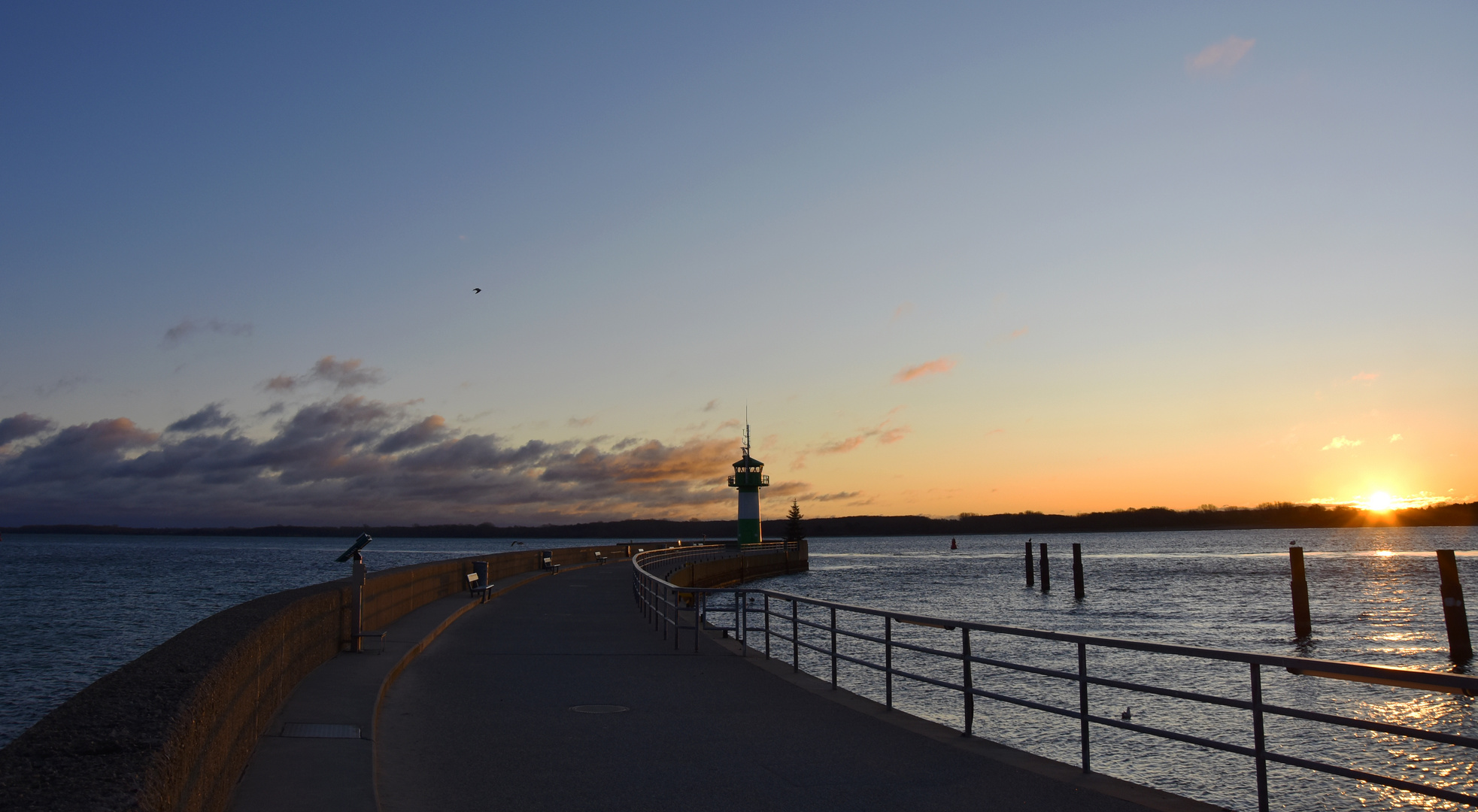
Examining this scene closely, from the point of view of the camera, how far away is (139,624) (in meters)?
41.4

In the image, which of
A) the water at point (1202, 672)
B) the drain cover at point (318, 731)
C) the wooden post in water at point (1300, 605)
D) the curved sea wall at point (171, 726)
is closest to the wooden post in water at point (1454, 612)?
the water at point (1202, 672)

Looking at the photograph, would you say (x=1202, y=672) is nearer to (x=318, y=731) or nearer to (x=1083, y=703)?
(x=1083, y=703)

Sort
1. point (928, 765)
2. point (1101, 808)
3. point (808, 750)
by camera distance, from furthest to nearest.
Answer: point (808, 750), point (928, 765), point (1101, 808)

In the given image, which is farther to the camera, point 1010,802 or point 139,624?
point 139,624

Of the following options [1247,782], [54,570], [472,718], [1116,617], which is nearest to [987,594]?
[1116,617]

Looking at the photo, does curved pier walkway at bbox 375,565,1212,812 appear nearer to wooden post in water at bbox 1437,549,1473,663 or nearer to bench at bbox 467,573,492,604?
bench at bbox 467,573,492,604

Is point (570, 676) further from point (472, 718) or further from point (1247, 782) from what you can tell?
point (1247, 782)

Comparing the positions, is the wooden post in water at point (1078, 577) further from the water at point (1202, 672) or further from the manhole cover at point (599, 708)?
the manhole cover at point (599, 708)

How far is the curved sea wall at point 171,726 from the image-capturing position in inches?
153

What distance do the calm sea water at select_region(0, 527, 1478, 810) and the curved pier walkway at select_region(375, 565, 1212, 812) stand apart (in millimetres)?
6170

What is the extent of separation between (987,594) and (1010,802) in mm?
58930

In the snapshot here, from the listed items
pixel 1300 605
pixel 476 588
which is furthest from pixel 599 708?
pixel 1300 605

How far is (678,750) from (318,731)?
3.05 meters

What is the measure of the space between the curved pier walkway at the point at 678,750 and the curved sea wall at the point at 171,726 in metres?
1.12
